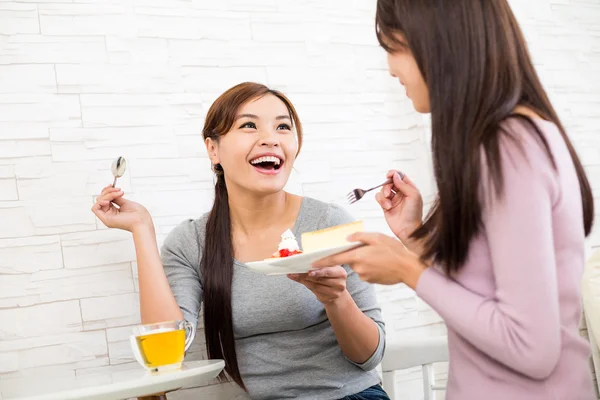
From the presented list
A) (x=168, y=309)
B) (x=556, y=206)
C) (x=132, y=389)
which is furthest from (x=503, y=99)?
(x=168, y=309)

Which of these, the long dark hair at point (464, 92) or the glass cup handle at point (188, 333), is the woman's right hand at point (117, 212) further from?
the long dark hair at point (464, 92)

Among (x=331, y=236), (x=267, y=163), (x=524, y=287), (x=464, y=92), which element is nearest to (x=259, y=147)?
(x=267, y=163)

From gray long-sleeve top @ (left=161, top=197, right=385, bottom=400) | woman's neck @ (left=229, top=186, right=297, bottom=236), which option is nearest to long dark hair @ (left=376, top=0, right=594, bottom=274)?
gray long-sleeve top @ (left=161, top=197, right=385, bottom=400)

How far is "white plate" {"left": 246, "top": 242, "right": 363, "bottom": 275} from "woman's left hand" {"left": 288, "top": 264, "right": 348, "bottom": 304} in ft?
0.43

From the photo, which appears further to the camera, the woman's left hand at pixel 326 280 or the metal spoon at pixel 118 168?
the metal spoon at pixel 118 168

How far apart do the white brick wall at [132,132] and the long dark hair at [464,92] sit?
1.12 m

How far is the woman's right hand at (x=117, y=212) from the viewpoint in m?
1.87

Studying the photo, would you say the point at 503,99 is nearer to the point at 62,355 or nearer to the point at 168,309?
the point at 168,309

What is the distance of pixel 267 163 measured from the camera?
1.94m

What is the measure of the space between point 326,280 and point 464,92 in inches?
23.9

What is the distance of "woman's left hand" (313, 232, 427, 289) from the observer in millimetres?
1040

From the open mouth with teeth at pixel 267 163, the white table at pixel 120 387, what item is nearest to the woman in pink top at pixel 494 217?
the white table at pixel 120 387

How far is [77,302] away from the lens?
1.95m

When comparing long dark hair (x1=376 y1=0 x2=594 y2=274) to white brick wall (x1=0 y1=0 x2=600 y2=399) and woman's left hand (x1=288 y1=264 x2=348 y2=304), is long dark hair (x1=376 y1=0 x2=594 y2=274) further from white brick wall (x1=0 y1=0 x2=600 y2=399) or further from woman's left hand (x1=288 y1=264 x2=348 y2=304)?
white brick wall (x1=0 y1=0 x2=600 y2=399)
